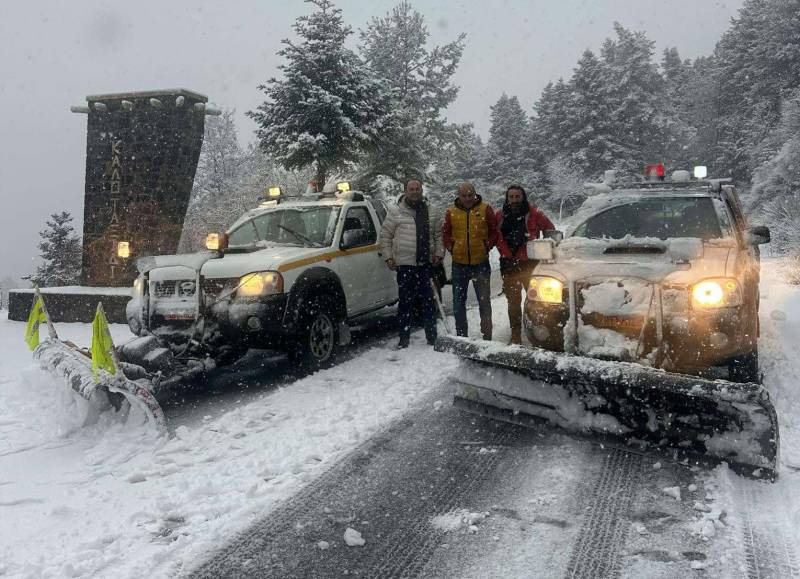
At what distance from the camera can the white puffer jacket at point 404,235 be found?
6.52 meters

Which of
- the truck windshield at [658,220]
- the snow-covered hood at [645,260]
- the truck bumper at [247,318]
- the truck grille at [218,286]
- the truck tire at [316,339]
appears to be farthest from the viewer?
the truck tire at [316,339]

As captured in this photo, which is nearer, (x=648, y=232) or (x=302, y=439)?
(x=302, y=439)

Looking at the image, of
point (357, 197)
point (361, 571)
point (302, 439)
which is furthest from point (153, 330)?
point (361, 571)

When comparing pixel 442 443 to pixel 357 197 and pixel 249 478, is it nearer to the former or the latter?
pixel 249 478

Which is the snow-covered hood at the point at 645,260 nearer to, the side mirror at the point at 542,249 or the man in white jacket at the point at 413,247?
the side mirror at the point at 542,249

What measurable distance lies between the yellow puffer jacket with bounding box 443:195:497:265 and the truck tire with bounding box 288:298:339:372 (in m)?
1.54

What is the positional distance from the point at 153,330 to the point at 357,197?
2941 millimetres

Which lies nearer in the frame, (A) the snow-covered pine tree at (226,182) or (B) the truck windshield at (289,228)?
(B) the truck windshield at (289,228)

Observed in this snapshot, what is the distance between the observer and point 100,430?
4473mm

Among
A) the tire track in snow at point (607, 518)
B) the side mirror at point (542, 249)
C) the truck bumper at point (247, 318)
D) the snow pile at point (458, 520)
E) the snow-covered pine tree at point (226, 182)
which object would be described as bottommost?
A: the snow pile at point (458, 520)

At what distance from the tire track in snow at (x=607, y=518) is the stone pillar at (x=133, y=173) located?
960 cm

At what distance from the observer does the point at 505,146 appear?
44.2 m

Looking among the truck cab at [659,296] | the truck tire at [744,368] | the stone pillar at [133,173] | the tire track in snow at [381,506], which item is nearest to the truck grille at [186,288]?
the tire track in snow at [381,506]

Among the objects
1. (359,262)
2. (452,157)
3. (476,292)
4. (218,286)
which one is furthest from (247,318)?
(452,157)
